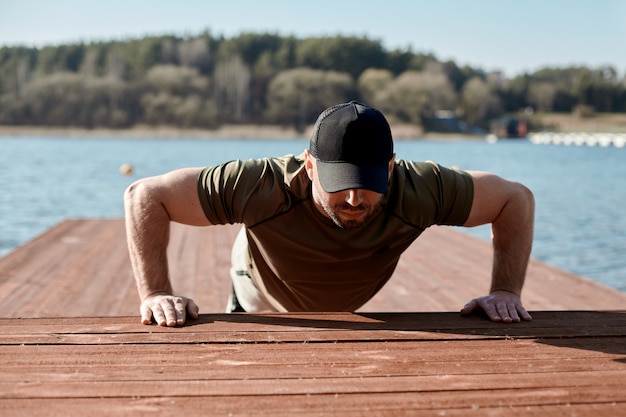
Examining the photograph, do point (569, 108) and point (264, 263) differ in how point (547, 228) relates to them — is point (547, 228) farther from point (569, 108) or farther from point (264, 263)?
point (569, 108)

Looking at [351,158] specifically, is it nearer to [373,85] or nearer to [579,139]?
[373,85]

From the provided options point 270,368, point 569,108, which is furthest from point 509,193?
point 569,108

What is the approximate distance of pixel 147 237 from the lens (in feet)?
6.96

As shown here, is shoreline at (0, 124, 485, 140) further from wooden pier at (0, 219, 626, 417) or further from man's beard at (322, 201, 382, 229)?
wooden pier at (0, 219, 626, 417)

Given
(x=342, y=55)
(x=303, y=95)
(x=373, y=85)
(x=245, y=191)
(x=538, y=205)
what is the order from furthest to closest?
(x=342, y=55) < (x=373, y=85) < (x=303, y=95) < (x=538, y=205) < (x=245, y=191)

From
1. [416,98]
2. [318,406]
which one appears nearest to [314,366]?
[318,406]

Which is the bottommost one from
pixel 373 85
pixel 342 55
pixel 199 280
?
pixel 373 85

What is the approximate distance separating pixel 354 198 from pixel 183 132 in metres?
53.6

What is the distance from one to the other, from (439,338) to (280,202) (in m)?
0.61

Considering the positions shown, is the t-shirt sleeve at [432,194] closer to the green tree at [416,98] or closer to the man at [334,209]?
the man at [334,209]

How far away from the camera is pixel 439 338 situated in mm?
1785

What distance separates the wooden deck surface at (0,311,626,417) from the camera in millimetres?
1333

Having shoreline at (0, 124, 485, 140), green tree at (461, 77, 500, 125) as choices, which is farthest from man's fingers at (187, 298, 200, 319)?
green tree at (461, 77, 500, 125)

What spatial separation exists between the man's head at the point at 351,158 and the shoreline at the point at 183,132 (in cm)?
5125
